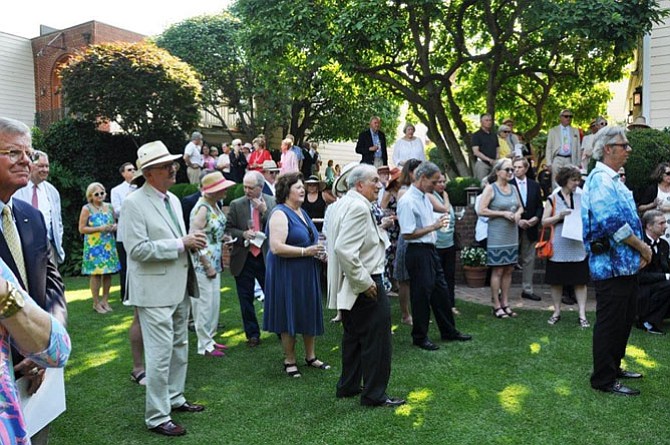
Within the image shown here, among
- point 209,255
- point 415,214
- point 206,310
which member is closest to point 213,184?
point 209,255

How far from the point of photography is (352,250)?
430 centimetres

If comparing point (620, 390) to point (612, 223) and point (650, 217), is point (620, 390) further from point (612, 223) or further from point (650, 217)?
point (650, 217)

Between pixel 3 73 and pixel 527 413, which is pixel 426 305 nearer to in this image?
pixel 527 413

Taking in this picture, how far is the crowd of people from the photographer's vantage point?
2.60 meters

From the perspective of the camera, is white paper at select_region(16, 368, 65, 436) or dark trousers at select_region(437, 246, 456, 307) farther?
dark trousers at select_region(437, 246, 456, 307)

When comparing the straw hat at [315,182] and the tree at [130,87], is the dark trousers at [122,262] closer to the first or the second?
the straw hat at [315,182]

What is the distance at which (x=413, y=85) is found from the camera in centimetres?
1470

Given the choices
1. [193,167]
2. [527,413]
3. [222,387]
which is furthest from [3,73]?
[527,413]

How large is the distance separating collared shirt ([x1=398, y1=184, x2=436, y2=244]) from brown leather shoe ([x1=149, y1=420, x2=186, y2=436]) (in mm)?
3056

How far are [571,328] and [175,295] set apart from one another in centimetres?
482

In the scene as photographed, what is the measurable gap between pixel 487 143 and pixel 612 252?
7.49 meters

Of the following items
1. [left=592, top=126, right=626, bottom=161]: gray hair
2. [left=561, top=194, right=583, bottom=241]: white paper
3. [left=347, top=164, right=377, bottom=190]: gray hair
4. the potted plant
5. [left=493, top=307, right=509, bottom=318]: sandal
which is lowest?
[left=493, top=307, right=509, bottom=318]: sandal

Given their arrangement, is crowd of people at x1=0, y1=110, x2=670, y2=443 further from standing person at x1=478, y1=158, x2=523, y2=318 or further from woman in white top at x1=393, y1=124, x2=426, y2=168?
woman in white top at x1=393, y1=124, x2=426, y2=168

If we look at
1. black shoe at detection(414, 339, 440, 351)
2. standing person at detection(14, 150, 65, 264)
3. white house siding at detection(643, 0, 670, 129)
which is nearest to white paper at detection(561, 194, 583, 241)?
black shoe at detection(414, 339, 440, 351)
